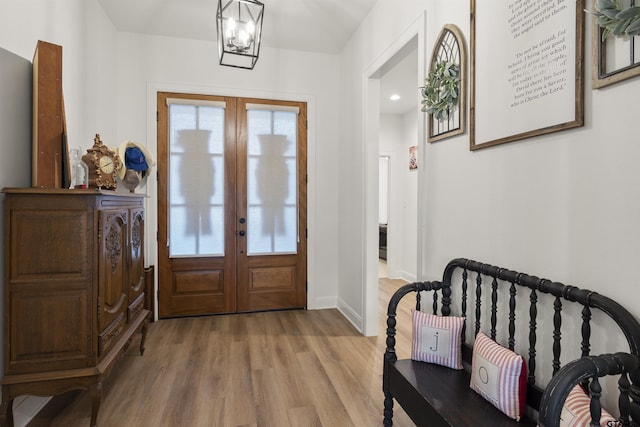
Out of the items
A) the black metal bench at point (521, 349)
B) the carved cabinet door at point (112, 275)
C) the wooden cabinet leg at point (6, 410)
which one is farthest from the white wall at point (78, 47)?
the black metal bench at point (521, 349)

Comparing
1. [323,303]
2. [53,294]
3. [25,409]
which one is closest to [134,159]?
[53,294]

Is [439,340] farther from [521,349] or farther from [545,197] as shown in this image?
[545,197]

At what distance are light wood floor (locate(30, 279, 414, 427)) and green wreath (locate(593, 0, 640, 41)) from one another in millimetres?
2000

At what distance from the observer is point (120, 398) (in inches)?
85.8

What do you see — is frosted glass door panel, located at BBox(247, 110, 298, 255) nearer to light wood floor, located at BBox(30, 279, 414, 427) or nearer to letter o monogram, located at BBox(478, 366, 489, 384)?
light wood floor, located at BBox(30, 279, 414, 427)

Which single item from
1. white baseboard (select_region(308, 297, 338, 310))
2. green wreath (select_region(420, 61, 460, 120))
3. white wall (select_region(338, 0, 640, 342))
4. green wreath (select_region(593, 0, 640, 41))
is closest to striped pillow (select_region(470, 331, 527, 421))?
white wall (select_region(338, 0, 640, 342))

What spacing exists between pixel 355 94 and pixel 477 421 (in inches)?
119

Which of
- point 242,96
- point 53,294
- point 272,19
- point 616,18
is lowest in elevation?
point 53,294

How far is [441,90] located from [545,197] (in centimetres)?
92

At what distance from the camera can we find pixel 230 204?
3.74 metres

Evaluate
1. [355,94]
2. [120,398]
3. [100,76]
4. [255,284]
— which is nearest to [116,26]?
[100,76]

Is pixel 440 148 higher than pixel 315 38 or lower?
lower

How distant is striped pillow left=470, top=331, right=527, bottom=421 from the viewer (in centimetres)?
132

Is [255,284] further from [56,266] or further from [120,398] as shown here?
[56,266]
